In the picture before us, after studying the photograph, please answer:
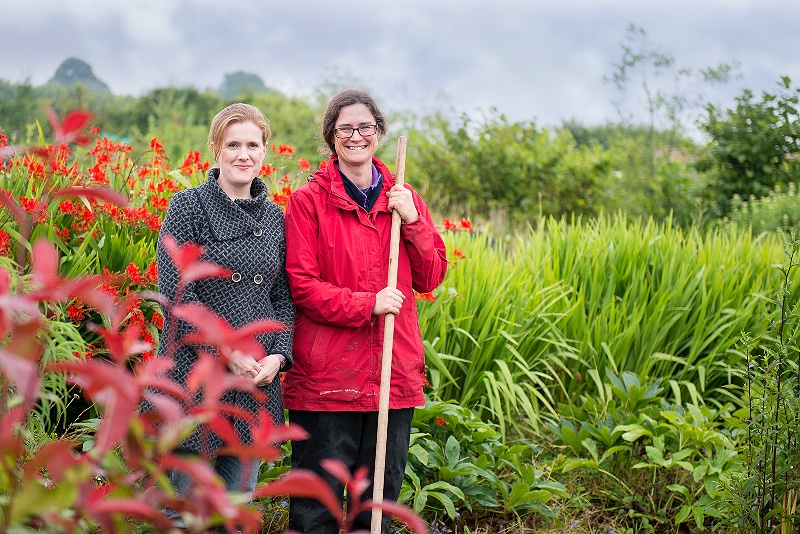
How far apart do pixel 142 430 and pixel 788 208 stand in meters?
8.18

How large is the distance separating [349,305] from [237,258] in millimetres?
382

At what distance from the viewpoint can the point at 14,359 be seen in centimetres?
85

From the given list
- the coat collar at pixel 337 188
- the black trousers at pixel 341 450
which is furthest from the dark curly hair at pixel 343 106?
the black trousers at pixel 341 450

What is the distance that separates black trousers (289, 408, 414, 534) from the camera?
9.22 feet

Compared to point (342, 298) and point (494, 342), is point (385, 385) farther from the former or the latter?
point (494, 342)

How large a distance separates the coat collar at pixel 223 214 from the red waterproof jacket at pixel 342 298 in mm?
161

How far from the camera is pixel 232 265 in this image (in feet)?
8.77

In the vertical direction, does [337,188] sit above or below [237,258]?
above

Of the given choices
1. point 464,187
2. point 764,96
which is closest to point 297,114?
point 464,187

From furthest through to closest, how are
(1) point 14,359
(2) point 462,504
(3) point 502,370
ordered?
(3) point 502,370 → (2) point 462,504 → (1) point 14,359

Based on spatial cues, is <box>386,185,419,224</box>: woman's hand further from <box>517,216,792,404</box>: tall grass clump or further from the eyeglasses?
<box>517,216,792,404</box>: tall grass clump

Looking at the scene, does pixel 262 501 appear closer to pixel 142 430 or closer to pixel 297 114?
pixel 142 430

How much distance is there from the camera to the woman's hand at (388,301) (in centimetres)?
271

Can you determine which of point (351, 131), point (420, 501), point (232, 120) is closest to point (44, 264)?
point (232, 120)
